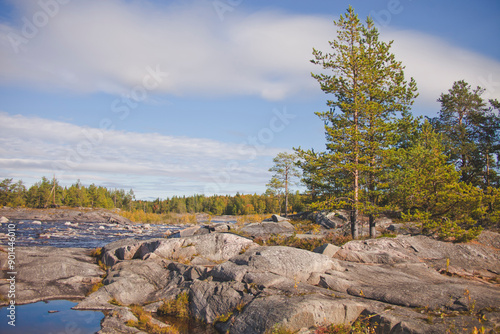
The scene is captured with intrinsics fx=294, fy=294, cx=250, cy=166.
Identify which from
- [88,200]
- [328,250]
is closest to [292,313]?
[328,250]

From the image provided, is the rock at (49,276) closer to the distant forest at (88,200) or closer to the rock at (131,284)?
the rock at (131,284)

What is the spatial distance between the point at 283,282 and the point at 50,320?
30.9 feet

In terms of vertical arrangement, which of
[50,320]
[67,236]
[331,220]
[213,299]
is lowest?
[50,320]

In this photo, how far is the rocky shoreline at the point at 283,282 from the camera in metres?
10.3

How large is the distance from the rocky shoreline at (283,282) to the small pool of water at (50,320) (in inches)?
23.1

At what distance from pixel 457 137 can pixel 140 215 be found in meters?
78.3

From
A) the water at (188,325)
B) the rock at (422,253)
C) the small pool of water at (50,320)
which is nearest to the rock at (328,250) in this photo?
the rock at (422,253)

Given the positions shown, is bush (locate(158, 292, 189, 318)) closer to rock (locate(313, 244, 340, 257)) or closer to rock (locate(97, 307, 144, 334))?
rock (locate(97, 307, 144, 334))

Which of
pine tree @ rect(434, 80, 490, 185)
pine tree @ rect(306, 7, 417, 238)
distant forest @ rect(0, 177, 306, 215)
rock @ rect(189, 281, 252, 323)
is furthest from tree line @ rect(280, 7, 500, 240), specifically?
distant forest @ rect(0, 177, 306, 215)

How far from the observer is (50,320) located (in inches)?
456

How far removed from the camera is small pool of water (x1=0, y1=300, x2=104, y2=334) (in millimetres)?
10789

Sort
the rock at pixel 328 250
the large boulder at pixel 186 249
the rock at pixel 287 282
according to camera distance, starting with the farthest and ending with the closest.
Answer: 1. the large boulder at pixel 186 249
2. the rock at pixel 328 250
3. the rock at pixel 287 282

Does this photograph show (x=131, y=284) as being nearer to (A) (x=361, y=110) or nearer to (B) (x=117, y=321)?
(B) (x=117, y=321)

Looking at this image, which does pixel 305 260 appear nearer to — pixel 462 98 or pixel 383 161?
pixel 383 161
